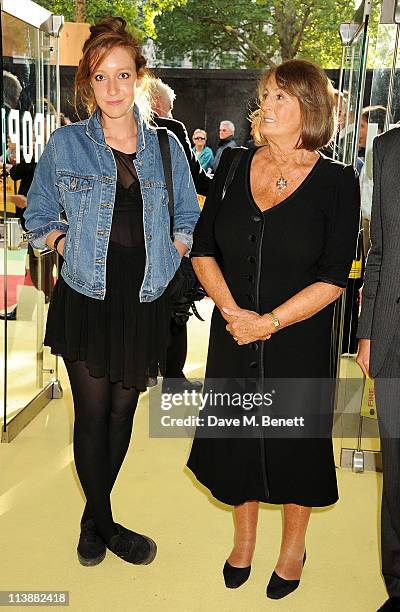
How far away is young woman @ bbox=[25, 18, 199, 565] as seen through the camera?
2.35m

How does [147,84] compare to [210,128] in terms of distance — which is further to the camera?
[210,128]

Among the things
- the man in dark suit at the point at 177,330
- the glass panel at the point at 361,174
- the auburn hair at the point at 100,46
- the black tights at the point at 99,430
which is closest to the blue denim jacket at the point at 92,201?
the auburn hair at the point at 100,46

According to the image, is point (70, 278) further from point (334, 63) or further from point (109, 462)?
point (334, 63)

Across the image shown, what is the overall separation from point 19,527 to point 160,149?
5.14 ft

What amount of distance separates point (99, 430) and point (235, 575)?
0.69 m

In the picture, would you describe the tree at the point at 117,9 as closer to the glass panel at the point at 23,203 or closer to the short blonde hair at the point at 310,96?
the glass panel at the point at 23,203

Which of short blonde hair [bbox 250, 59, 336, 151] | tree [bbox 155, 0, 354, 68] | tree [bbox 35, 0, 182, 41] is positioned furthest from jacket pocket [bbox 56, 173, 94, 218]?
tree [bbox 155, 0, 354, 68]

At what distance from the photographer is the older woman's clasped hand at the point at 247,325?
226 cm

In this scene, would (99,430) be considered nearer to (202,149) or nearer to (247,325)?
(247,325)

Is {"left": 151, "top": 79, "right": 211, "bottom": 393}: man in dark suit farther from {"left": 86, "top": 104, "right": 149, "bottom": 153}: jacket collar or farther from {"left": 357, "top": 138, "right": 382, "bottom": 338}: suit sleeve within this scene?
{"left": 357, "top": 138, "right": 382, "bottom": 338}: suit sleeve

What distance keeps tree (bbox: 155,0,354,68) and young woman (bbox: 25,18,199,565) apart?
19.6 meters

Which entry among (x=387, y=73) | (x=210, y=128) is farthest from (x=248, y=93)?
(x=387, y=73)

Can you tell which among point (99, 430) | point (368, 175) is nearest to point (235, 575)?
point (99, 430)

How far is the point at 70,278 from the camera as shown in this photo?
2.41 metres
